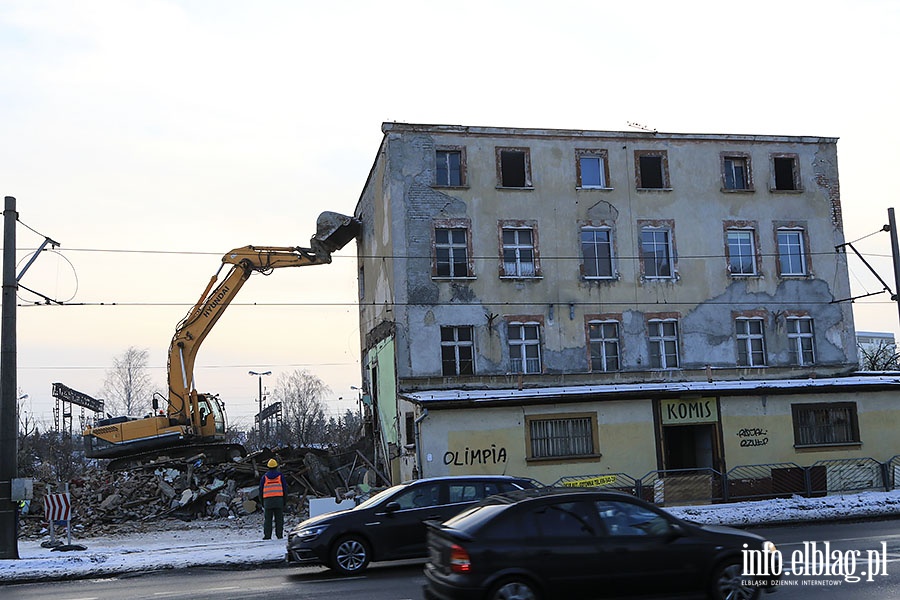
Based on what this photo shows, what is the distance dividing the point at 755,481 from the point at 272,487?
52.0ft

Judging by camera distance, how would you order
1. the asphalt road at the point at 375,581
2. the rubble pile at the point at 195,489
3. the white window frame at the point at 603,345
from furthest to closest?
the white window frame at the point at 603,345 → the rubble pile at the point at 195,489 → the asphalt road at the point at 375,581

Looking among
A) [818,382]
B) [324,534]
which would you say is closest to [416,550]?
[324,534]

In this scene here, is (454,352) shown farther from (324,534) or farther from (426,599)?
(426,599)

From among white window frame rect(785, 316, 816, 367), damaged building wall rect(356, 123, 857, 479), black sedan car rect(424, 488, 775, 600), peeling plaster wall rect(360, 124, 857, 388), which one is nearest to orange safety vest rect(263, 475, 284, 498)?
damaged building wall rect(356, 123, 857, 479)

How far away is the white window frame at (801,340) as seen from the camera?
33688 mm

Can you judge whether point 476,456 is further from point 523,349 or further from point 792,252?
point 792,252

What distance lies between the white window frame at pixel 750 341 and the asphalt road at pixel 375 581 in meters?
15.1

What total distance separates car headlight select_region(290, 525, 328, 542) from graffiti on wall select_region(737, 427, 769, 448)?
57.6 feet

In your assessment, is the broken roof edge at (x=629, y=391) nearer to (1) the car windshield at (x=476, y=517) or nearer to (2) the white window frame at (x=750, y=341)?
(2) the white window frame at (x=750, y=341)

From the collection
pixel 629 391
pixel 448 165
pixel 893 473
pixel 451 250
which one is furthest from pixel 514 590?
pixel 893 473

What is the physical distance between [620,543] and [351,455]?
23.6 m

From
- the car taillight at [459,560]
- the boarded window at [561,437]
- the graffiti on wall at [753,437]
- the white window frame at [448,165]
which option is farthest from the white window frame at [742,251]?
the car taillight at [459,560]

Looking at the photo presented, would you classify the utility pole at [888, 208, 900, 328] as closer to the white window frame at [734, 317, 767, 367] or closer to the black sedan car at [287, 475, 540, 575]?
the white window frame at [734, 317, 767, 367]

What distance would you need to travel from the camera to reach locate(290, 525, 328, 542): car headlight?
1521 centimetres
